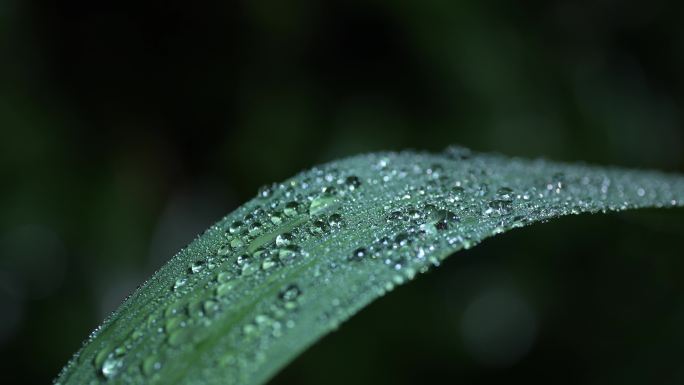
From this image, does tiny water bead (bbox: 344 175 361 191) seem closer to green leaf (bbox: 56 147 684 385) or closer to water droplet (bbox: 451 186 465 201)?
green leaf (bbox: 56 147 684 385)

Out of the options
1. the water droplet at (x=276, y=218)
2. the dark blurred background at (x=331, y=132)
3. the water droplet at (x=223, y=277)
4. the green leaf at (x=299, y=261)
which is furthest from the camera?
the dark blurred background at (x=331, y=132)

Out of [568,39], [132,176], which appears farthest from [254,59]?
[568,39]

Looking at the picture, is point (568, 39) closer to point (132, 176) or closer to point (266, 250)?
point (132, 176)

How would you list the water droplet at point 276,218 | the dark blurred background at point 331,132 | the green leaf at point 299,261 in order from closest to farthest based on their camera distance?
the green leaf at point 299,261, the water droplet at point 276,218, the dark blurred background at point 331,132

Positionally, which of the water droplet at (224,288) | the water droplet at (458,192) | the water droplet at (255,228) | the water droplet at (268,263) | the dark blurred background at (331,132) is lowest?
the water droplet at (224,288)

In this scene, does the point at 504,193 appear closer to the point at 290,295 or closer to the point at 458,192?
the point at 458,192

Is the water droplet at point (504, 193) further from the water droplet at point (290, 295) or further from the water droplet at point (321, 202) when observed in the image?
the water droplet at point (290, 295)

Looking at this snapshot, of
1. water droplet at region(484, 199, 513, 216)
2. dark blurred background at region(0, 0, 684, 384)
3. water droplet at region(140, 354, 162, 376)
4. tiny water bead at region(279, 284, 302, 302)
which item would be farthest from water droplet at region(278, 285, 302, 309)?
dark blurred background at region(0, 0, 684, 384)

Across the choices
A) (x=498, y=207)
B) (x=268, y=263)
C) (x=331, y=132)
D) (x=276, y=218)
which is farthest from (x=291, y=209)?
(x=331, y=132)

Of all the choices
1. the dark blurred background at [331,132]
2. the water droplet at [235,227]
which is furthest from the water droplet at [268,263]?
the dark blurred background at [331,132]
